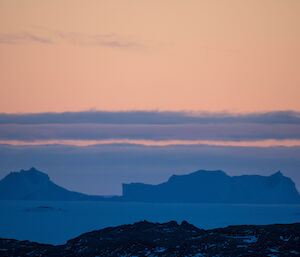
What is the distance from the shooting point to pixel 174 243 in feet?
205

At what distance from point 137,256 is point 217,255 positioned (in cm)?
753

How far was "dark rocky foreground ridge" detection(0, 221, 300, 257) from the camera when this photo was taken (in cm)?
5738

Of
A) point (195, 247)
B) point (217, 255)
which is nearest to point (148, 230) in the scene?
point (195, 247)

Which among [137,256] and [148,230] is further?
[148,230]

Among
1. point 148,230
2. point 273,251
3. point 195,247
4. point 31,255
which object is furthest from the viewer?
point 148,230

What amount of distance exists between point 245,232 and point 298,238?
6.33 meters

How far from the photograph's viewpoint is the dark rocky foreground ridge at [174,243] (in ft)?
188

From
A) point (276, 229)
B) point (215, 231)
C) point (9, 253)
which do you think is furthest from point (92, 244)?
point (276, 229)

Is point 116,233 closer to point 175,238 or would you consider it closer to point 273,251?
point 175,238

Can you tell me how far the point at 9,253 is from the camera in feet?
213

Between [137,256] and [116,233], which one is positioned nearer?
[137,256]

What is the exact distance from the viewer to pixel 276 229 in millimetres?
62875

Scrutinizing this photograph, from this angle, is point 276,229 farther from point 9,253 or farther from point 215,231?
point 9,253

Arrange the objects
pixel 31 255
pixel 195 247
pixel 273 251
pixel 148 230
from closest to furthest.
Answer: pixel 273 251
pixel 195 247
pixel 31 255
pixel 148 230
